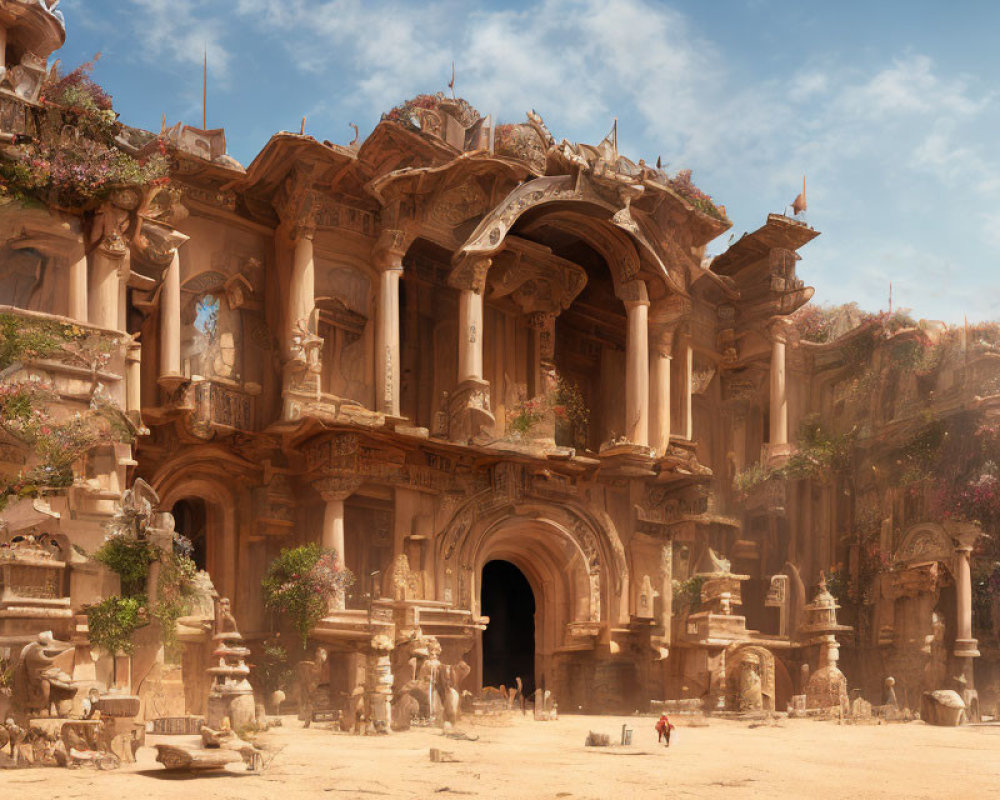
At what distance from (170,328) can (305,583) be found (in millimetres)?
5122

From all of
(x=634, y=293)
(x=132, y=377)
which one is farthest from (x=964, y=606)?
(x=132, y=377)

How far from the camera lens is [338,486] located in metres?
25.9

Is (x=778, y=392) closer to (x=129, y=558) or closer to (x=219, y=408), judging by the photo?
(x=219, y=408)

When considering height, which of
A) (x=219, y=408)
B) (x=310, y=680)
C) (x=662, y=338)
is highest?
(x=662, y=338)

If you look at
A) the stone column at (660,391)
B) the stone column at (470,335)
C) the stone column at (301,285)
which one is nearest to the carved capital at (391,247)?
the stone column at (301,285)

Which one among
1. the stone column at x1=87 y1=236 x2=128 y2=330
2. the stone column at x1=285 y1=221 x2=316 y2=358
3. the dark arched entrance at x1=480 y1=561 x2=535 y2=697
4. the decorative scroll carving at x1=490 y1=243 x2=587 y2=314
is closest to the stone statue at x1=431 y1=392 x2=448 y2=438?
the decorative scroll carving at x1=490 y1=243 x2=587 y2=314

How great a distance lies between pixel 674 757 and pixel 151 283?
→ 1198 cm

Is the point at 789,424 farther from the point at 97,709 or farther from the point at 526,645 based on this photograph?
the point at 97,709

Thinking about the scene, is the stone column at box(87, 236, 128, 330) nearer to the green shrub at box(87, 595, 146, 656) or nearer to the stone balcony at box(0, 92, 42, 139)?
the stone balcony at box(0, 92, 42, 139)

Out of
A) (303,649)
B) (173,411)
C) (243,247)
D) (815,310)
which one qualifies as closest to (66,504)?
(173,411)

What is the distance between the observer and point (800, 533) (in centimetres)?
3272

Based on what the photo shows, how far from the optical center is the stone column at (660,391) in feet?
100

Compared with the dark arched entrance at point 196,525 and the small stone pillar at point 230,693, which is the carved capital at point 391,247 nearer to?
the dark arched entrance at point 196,525

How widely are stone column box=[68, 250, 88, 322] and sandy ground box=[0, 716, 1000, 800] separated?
7.04 m
